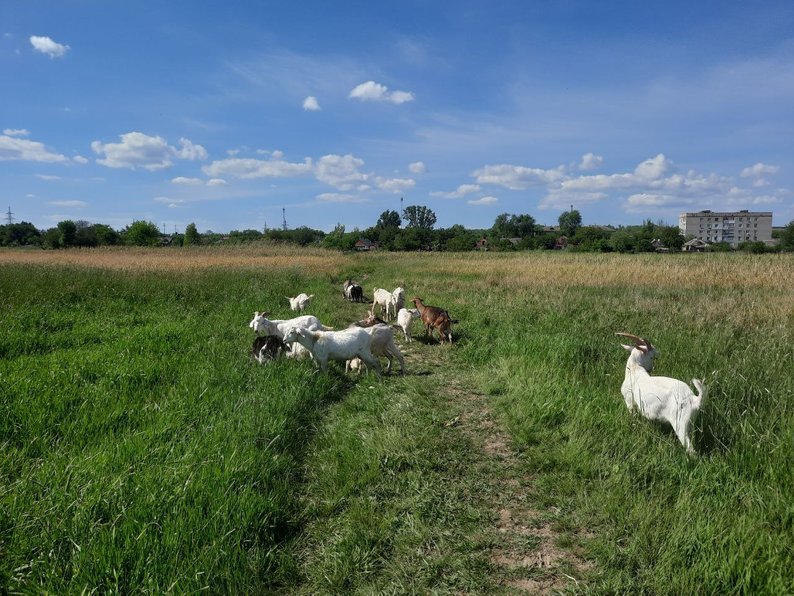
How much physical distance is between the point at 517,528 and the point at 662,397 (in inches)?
80.2

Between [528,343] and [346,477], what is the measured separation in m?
4.82

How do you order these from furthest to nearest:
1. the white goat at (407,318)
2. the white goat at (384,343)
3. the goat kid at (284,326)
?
1. the white goat at (407,318)
2. the goat kid at (284,326)
3. the white goat at (384,343)

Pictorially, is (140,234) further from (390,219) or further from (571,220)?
(571,220)

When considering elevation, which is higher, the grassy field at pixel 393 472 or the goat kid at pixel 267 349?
the goat kid at pixel 267 349

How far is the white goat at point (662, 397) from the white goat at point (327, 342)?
3.71 meters

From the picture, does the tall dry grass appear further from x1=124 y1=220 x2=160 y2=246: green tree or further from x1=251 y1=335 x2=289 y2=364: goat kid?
x1=124 y1=220 x2=160 y2=246: green tree

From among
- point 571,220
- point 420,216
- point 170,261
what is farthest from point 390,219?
point 170,261

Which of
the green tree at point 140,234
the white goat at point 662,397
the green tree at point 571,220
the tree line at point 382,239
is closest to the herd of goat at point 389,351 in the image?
the white goat at point 662,397

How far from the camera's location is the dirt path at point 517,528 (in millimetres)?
2699

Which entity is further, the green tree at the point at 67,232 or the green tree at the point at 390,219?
the green tree at the point at 390,219

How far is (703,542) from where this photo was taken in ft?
9.10

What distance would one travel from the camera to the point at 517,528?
3.19 m

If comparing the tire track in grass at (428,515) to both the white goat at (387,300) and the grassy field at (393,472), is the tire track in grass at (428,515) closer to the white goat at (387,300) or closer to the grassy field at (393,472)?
the grassy field at (393,472)

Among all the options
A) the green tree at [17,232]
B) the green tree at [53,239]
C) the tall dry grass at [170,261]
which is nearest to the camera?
the tall dry grass at [170,261]
